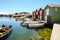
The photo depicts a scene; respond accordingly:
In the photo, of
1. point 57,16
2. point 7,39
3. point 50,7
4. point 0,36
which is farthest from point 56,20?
point 0,36

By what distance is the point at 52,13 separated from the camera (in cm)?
3469

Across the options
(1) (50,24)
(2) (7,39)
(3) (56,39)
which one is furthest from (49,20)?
(3) (56,39)

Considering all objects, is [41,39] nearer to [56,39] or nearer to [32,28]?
[56,39]

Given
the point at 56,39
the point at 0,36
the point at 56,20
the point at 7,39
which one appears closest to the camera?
the point at 56,39

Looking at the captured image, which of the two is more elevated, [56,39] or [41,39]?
[56,39]

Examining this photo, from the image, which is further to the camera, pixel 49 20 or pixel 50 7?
pixel 50 7

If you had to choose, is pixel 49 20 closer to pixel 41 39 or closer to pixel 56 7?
pixel 56 7

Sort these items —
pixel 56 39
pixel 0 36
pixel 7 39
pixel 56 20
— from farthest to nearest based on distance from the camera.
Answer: pixel 56 20, pixel 7 39, pixel 0 36, pixel 56 39

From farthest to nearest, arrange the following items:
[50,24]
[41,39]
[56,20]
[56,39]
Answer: [56,20] < [50,24] < [41,39] < [56,39]

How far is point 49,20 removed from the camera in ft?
108

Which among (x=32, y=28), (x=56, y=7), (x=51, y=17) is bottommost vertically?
(x=32, y=28)

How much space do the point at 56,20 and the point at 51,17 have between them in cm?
125

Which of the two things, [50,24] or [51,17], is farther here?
[51,17]

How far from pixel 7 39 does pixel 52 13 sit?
15.1m
